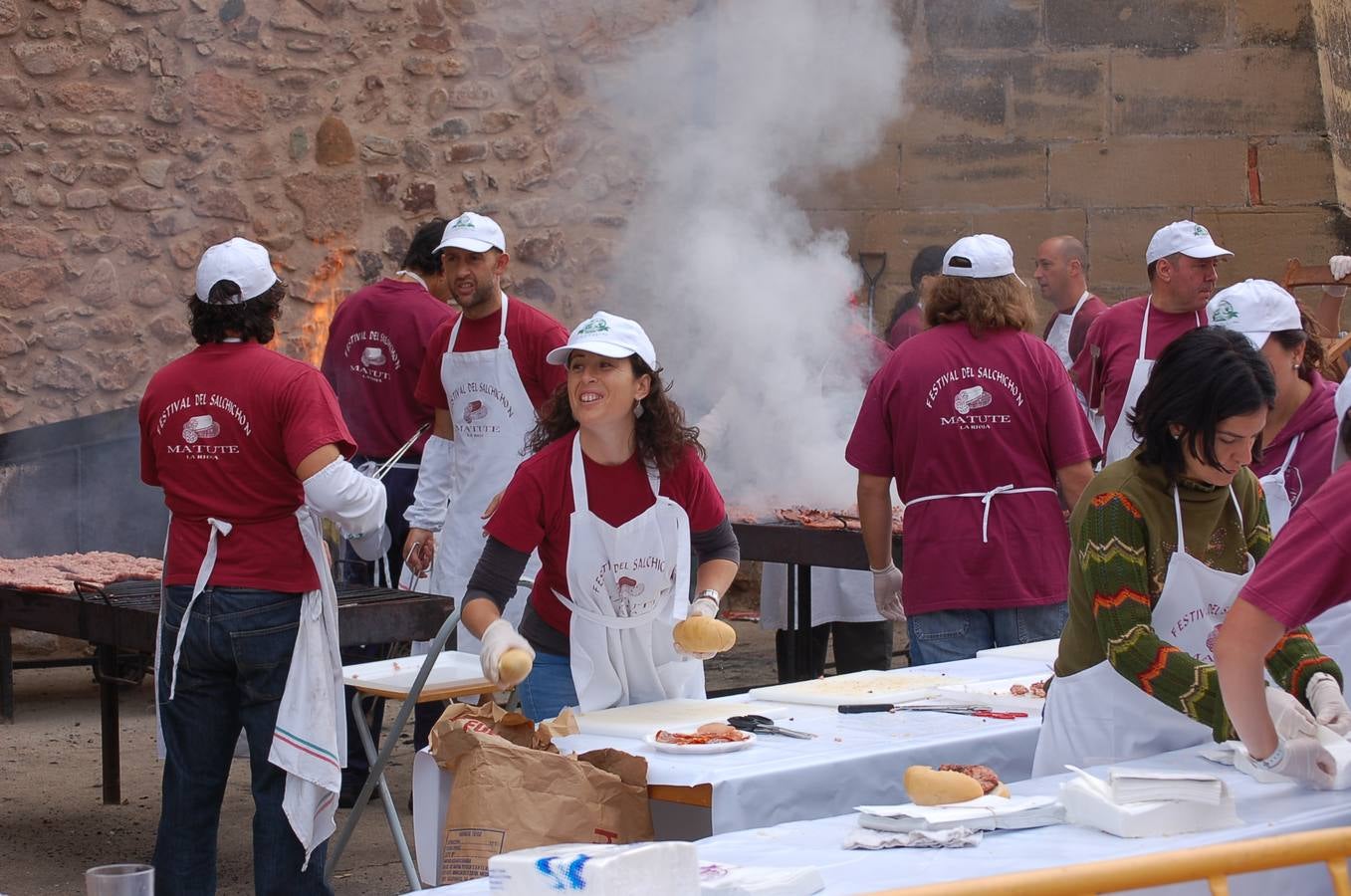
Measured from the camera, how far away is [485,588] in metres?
3.82

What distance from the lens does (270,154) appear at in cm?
854

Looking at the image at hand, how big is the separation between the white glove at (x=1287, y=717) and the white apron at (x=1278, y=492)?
143cm

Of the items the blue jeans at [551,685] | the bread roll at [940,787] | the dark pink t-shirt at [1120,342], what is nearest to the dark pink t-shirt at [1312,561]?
the bread roll at [940,787]

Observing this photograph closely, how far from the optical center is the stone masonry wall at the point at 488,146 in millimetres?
8039

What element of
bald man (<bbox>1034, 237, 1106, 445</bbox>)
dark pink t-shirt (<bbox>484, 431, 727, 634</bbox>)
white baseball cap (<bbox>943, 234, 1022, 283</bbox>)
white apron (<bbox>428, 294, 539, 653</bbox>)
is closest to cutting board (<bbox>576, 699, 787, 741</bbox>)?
dark pink t-shirt (<bbox>484, 431, 727, 634</bbox>)

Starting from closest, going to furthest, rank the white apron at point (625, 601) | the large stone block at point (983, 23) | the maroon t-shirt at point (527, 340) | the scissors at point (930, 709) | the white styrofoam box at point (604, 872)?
the white styrofoam box at point (604, 872) → the scissors at point (930, 709) → the white apron at point (625, 601) → the maroon t-shirt at point (527, 340) → the large stone block at point (983, 23)

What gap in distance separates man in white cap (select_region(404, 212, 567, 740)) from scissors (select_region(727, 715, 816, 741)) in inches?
91.5

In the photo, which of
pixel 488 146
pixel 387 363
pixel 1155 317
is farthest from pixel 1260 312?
pixel 488 146

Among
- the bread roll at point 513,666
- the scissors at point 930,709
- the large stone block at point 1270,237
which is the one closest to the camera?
the bread roll at point 513,666

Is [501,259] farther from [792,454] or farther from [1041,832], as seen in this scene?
[1041,832]

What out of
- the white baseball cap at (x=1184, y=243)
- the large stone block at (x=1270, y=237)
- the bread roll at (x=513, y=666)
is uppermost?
the large stone block at (x=1270, y=237)

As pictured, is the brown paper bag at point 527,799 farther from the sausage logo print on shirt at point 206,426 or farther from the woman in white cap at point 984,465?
the woman in white cap at point 984,465

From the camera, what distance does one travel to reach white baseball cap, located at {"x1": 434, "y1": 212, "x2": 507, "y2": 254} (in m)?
5.84

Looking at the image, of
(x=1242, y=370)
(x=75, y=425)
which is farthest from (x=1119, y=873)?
(x=75, y=425)
